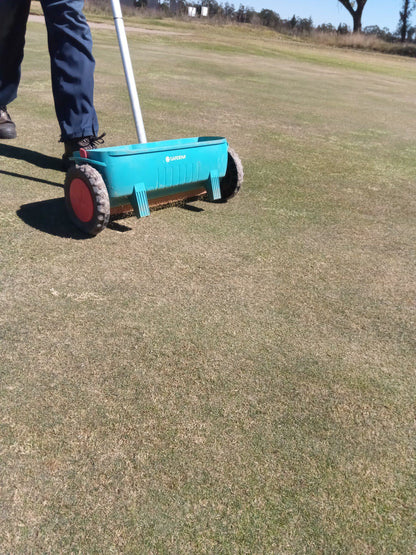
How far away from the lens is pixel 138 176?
2531mm

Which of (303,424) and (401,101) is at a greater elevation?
(401,101)

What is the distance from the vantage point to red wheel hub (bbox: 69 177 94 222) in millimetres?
2432

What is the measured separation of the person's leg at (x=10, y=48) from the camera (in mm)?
3400

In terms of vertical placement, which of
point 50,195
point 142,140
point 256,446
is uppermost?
point 142,140

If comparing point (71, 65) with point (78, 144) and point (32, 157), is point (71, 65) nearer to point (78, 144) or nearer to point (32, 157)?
point (78, 144)

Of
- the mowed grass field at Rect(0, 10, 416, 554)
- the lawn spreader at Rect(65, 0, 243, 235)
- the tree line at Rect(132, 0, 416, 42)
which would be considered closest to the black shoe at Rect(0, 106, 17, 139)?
the mowed grass field at Rect(0, 10, 416, 554)

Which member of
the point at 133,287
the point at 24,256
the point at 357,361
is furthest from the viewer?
the point at 24,256

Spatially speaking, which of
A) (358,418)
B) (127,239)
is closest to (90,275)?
(127,239)

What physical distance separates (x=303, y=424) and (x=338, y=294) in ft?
2.71

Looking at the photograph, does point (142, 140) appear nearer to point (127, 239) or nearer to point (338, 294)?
point (127, 239)

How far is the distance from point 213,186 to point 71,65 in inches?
43.0

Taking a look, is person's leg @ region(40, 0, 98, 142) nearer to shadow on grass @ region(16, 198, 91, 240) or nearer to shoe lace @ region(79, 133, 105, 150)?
shoe lace @ region(79, 133, 105, 150)

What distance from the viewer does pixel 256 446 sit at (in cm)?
139

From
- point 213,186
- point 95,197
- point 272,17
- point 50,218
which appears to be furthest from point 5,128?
point 272,17
